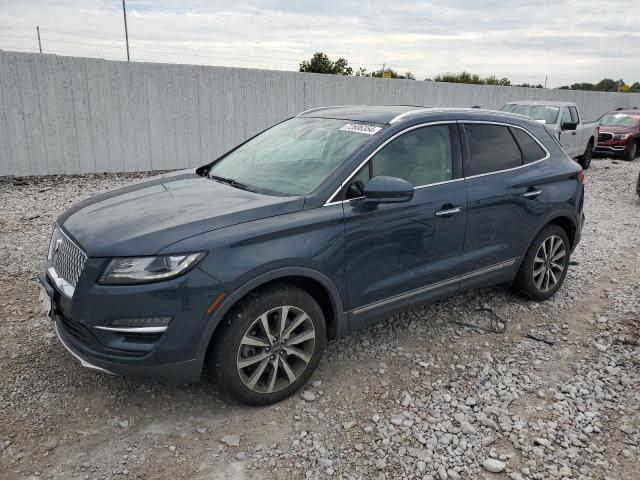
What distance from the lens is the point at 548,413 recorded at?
3.26 metres

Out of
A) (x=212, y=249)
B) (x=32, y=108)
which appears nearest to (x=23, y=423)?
(x=212, y=249)

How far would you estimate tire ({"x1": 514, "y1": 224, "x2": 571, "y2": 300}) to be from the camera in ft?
15.1

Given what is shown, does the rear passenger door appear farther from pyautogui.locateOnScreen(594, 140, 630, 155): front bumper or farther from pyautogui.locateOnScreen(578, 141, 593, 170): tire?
pyautogui.locateOnScreen(594, 140, 630, 155): front bumper

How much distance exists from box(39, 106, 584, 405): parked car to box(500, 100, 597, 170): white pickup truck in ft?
28.9

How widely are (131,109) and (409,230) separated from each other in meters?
8.91

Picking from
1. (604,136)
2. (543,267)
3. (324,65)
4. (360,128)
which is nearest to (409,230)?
(360,128)

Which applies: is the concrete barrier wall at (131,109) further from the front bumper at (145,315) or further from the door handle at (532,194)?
the door handle at (532,194)

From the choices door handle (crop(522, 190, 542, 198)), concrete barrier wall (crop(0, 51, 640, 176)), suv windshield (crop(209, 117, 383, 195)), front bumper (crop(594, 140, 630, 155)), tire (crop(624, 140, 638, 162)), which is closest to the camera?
suv windshield (crop(209, 117, 383, 195))

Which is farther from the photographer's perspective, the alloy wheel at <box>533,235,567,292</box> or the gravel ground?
the alloy wheel at <box>533,235,567,292</box>

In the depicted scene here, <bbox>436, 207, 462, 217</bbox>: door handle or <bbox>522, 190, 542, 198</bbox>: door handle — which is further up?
<bbox>522, 190, 542, 198</bbox>: door handle

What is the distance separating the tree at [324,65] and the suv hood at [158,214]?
3365 centimetres

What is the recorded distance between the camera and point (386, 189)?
3.22 meters

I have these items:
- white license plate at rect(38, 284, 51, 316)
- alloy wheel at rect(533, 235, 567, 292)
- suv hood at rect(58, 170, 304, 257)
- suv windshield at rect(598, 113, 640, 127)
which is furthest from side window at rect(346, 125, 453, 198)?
suv windshield at rect(598, 113, 640, 127)

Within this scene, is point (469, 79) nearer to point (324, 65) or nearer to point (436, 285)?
point (324, 65)
